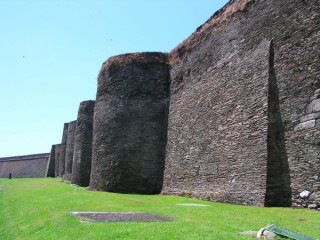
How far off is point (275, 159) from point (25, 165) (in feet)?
195

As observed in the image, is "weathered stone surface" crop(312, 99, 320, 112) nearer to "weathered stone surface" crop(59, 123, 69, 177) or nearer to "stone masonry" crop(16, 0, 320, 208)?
"stone masonry" crop(16, 0, 320, 208)

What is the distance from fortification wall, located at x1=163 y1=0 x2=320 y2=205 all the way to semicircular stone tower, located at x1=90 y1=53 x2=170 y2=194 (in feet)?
6.76

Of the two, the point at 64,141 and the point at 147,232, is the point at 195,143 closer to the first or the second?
the point at 147,232

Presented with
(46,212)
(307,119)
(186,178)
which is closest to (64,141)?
(186,178)

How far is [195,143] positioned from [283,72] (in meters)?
5.71

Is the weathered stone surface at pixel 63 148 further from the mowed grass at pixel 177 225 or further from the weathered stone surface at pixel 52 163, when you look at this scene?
the mowed grass at pixel 177 225

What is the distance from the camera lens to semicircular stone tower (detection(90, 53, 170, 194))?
20.2 meters

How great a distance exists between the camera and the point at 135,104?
2103cm

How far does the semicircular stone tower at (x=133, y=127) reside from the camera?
794 inches

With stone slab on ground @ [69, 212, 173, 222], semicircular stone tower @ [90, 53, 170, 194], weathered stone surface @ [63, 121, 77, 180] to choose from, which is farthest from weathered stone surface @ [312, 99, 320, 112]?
weathered stone surface @ [63, 121, 77, 180]

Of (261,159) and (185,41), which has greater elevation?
(185,41)

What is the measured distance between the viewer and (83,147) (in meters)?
29.8

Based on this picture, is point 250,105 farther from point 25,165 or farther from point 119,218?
point 25,165

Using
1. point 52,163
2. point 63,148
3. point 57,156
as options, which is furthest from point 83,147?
point 52,163
